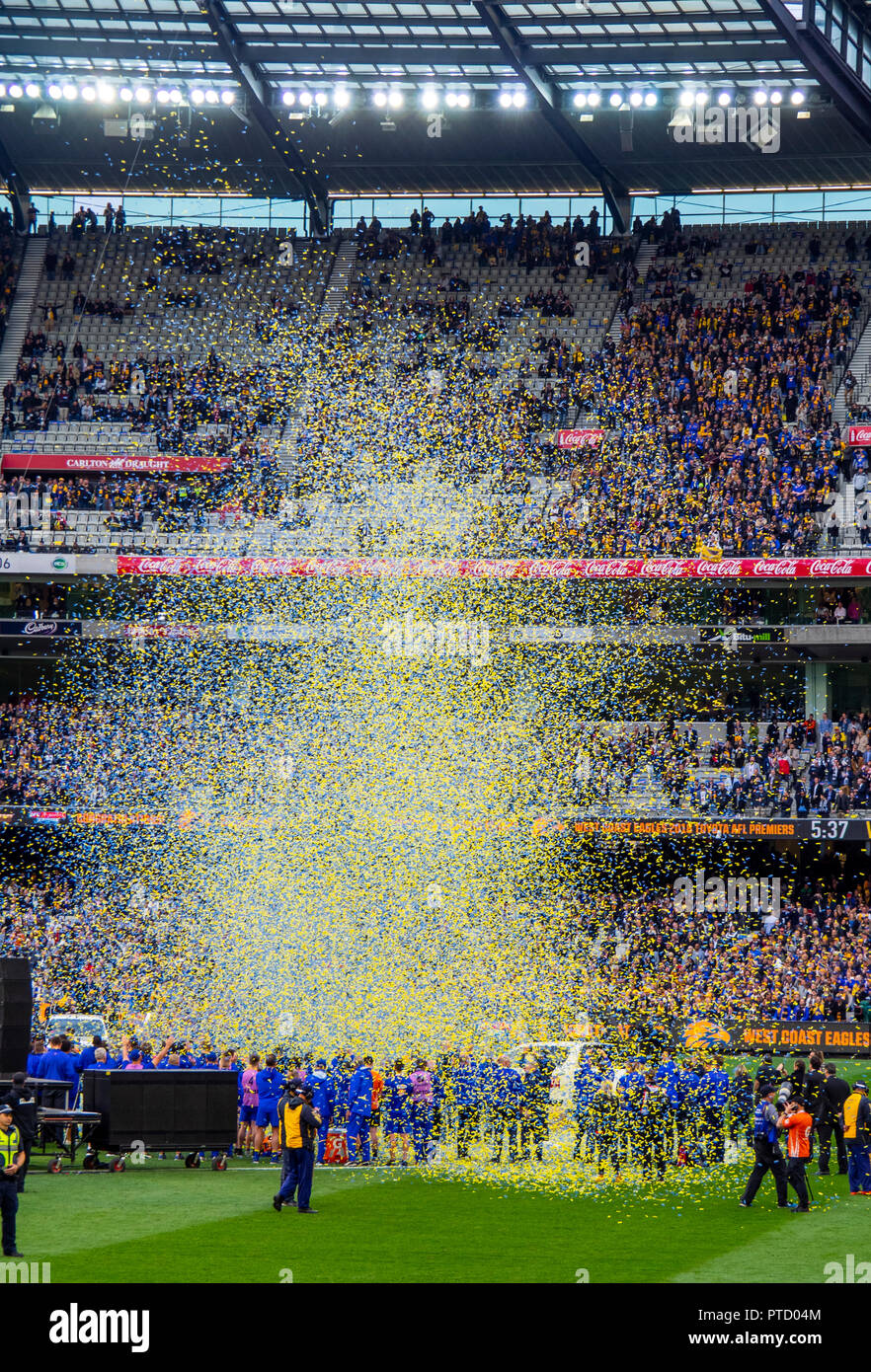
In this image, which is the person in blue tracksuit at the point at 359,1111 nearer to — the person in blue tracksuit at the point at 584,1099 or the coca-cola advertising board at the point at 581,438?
the person in blue tracksuit at the point at 584,1099

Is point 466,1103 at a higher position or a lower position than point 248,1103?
higher

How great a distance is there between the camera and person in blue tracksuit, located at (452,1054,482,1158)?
19500 millimetres

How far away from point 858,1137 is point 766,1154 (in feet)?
4.16

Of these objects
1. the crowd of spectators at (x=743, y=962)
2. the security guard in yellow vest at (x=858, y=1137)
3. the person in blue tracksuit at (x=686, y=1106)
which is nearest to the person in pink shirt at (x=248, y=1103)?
the person in blue tracksuit at (x=686, y=1106)

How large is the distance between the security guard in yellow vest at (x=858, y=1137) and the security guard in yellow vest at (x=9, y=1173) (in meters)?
8.93

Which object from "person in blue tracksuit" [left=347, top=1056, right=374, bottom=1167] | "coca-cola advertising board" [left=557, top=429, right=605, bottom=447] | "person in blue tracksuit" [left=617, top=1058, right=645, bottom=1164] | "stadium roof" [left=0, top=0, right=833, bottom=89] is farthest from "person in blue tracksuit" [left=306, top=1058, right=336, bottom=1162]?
"stadium roof" [left=0, top=0, right=833, bottom=89]

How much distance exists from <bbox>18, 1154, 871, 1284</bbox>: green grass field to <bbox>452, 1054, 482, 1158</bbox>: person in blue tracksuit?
993 millimetres

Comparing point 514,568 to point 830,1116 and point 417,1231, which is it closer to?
point 830,1116

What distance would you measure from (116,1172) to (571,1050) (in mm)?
6957

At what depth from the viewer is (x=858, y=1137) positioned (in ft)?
59.2

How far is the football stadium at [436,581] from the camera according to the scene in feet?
90.2

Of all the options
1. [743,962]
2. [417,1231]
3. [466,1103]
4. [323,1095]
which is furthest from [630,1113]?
[743,962]

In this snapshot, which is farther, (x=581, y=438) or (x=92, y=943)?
(x=581, y=438)

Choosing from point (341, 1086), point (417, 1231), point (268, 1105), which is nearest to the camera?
point (417, 1231)
